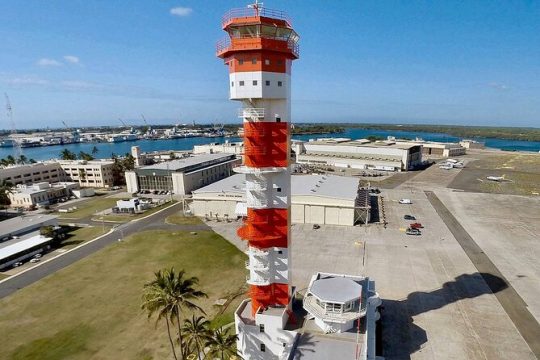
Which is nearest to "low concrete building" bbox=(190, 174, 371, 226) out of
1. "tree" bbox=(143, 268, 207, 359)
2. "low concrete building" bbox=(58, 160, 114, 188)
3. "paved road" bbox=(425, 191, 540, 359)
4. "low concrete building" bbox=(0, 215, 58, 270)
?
"paved road" bbox=(425, 191, 540, 359)

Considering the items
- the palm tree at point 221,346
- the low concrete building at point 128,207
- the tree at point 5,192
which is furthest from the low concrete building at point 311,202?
the tree at point 5,192

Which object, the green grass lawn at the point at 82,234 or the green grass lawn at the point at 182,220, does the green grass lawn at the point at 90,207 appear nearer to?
the green grass lawn at the point at 82,234

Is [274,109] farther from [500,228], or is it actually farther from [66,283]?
[500,228]

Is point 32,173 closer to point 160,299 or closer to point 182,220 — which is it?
point 182,220

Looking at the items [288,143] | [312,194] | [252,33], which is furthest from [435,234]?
Answer: [252,33]

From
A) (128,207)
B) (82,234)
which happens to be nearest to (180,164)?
(128,207)

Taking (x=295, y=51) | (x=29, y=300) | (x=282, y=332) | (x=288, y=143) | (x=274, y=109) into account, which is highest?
(x=295, y=51)
